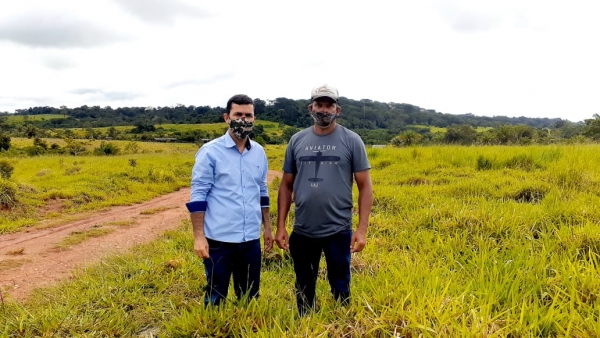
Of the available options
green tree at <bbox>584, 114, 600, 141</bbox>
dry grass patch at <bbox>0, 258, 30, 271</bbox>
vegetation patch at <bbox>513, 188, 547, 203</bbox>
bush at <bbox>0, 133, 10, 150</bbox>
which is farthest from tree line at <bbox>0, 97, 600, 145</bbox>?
dry grass patch at <bbox>0, 258, 30, 271</bbox>

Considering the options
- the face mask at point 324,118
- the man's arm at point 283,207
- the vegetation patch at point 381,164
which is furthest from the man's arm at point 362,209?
the vegetation patch at point 381,164

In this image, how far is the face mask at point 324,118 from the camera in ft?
8.82

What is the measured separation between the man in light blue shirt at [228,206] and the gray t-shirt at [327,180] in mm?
382

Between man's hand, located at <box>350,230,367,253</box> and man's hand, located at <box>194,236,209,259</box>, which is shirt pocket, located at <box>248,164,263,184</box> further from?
man's hand, located at <box>350,230,367,253</box>

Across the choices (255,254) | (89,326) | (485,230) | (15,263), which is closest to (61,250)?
(15,263)

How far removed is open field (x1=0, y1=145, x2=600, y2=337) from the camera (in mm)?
2152

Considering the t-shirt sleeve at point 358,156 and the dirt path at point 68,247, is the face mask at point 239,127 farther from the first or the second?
the dirt path at point 68,247

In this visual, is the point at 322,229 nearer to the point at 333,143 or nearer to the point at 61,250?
the point at 333,143

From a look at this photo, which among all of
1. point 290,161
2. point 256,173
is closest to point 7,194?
point 256,173

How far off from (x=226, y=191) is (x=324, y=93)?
1.04m

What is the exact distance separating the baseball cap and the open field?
57.7 inches

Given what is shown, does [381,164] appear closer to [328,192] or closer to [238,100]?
[328,192]

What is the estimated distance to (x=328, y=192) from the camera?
105 inches

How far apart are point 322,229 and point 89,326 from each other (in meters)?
2.04
